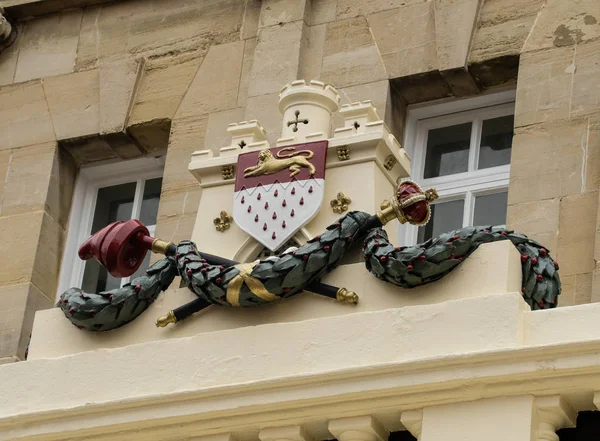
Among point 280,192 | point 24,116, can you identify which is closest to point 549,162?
point 280,192

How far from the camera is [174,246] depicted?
13.4m

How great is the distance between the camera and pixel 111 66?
18.2 m

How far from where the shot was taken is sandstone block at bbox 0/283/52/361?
16828mm

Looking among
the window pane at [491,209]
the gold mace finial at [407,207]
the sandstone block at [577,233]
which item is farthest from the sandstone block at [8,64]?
the gold mace finial at [407,207]

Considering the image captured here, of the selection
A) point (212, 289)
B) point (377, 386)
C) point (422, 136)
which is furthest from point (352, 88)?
point (377, 386)

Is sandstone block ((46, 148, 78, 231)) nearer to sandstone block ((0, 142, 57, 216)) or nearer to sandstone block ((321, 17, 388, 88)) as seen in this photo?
sandstone block ((0, 142, 57, 216))

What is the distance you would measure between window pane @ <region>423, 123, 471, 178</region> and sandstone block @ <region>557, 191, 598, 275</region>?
1.33m

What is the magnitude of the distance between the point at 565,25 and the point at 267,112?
8.11 feet

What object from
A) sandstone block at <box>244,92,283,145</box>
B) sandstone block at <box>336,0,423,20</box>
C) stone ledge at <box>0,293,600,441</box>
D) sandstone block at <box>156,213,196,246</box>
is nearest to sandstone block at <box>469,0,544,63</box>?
sandstone block at <box>336,0,423,20</box>

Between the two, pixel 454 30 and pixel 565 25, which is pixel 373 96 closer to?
pixel 454 30

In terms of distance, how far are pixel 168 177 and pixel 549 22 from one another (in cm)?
335

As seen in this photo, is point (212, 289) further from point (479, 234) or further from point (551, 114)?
point (551, 114)

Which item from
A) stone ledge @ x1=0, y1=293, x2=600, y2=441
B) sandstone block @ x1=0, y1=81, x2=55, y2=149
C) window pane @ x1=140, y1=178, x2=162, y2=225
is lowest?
stone ledge @ x1=0, y1=293, x2=600, y2=441

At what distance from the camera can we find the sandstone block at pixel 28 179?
17766 mm
